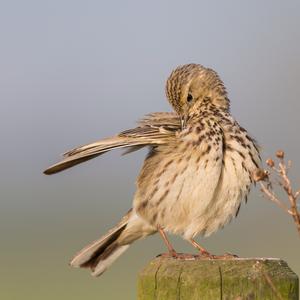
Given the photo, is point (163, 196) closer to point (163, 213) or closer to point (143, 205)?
point (163, 213)

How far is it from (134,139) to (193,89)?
2.83ft

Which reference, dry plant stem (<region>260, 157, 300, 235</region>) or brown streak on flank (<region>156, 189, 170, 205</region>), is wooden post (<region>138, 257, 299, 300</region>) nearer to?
dry plant stem (<region>260, 157, 300, 235</region>)

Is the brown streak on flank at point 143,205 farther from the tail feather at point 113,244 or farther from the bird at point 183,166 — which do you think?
the tail feather at point 113,244

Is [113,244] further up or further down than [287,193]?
further down

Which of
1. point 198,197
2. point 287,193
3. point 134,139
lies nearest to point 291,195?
point 287,193

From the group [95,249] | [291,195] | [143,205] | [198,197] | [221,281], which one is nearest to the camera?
[291,195]

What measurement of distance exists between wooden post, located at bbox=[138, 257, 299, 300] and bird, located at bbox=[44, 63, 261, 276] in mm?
1962

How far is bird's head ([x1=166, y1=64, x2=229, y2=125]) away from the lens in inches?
267

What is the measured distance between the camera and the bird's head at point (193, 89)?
6.78 m

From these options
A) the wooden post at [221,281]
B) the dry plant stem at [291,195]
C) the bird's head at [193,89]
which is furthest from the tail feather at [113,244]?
the dry plant stem at [291,195]

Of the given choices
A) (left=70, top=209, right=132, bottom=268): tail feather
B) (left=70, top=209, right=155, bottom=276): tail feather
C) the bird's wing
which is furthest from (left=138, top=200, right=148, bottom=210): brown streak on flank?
the bird's wing

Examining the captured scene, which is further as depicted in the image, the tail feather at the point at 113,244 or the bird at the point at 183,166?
the tail feather at the point at 113,244

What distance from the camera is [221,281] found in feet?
12.3

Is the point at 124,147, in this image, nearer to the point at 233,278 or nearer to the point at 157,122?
the point at 157,122
